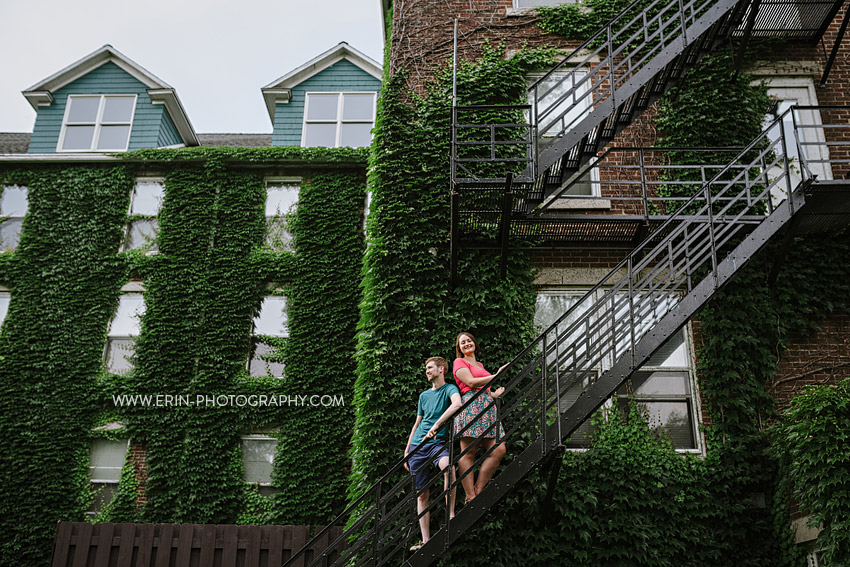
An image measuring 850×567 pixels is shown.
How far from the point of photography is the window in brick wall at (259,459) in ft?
47.7

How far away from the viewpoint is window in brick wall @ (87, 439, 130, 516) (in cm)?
1447

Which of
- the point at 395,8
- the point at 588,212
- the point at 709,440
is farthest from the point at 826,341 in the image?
the point at 395,8

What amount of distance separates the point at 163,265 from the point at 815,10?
535 inches

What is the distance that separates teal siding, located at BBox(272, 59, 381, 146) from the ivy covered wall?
159cm

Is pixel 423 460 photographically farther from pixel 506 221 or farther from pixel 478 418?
pixel 506 221

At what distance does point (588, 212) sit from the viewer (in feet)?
36.8

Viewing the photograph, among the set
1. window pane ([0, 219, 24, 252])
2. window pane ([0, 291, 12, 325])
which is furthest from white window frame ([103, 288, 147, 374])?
window pane ([0, 219, 24, 252])

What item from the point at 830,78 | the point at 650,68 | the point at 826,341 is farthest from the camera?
the point at 830,78

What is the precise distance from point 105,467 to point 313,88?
1055 centimetres

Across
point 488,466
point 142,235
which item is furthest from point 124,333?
point 488,466

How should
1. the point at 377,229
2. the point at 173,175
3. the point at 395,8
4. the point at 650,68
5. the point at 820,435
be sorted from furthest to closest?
the point at 173,175, the point at 395,8, the point at 377,229, the point at 650,68, the point at 820,435

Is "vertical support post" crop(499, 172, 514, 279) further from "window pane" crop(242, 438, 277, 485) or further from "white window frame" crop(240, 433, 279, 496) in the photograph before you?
"window pane" crop(242, 438, 277, 485)

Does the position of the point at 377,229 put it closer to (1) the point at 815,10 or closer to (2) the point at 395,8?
(2) the point at 395,8

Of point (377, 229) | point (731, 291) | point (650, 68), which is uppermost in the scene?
point (650, 68)
